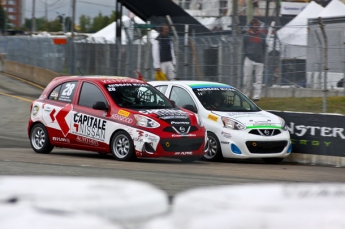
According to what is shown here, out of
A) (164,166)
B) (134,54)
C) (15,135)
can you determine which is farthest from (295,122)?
(134,54)

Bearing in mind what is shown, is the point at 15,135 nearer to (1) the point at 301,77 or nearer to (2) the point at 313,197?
(1) the point at 301,77

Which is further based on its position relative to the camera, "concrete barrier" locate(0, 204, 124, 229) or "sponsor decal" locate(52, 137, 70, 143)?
"sponsor decal" locate(52, 137, 70, 143)

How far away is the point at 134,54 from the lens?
23.0 meters

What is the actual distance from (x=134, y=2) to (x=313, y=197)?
27018 mm

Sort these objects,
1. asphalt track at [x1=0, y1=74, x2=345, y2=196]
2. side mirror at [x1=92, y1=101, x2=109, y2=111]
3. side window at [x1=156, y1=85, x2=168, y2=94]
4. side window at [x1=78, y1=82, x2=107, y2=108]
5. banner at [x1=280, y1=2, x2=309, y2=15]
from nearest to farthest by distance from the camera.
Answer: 1. asphalt track at [x1=0, y1=74, x2=345, y2=196]
2. side mirror at [x1=92, y1=101, x2=109, y2=111]
3. side window at [x1=78, y1=82, x2=107, y2=108]
4. side window at [x1=156, y1=85, x2=168, y2=94]
5. banner at [x1=280, y1=2, x2=309, y2=15]

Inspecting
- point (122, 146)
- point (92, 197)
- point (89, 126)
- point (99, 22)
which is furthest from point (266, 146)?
point (99, 22)

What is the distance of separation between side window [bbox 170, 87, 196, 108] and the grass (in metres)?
4.00

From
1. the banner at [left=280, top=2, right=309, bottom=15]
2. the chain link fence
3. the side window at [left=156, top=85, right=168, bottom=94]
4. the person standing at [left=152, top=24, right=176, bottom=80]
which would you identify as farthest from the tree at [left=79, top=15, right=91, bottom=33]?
the side window at [left=156, top=85, right=168, bottom=94]

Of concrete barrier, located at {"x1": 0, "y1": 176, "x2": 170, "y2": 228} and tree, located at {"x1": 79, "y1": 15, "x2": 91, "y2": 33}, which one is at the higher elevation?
tree, located at {"x1": 79, "y1": 15, "x2": 91, "y2": 33}

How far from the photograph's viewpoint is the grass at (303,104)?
55.7 feet

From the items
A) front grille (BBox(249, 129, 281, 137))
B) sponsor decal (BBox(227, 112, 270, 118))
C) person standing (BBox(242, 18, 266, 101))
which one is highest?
person standing (BBox(242, 18, 266, 101))

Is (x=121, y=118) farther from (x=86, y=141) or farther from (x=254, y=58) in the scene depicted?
(x=254, y=58)

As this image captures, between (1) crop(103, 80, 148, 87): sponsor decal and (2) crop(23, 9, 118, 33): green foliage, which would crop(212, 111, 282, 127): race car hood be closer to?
(1) crop(103, 80, 148, 87): sponsor decal

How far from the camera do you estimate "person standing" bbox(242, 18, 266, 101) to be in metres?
18.1
